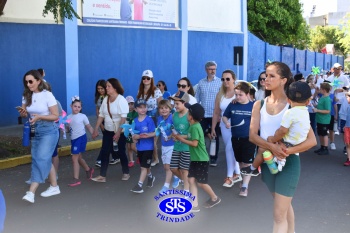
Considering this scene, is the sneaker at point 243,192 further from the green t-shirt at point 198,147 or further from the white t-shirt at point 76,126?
the white t-shirt at point 76,126

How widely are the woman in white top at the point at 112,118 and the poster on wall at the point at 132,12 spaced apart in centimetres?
903

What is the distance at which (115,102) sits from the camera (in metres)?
7.79

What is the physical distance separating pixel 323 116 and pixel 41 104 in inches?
251

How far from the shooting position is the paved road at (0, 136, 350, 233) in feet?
18.9

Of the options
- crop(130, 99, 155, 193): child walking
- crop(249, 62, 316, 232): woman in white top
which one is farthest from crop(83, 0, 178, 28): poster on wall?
crop(249, 62, 316, 232): woman in white top

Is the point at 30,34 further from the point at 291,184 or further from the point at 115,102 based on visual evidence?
the point at 291,184

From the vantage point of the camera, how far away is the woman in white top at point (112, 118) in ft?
25.4

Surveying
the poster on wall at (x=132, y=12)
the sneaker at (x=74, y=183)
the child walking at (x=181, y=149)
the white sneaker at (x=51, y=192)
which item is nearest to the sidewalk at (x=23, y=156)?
the sneaker at (x=74, y=183)

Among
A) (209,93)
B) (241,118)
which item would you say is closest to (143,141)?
(241,118)

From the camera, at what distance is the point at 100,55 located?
670 inches

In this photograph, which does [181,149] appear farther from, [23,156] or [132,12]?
[132,12]

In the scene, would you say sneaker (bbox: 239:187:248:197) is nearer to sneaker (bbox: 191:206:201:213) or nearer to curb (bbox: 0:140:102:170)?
sneaker (bbox: 191:206:201:213)

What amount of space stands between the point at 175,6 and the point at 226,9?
13.1 feet

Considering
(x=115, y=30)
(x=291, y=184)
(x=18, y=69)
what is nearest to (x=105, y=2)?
(x=115, y=30)
